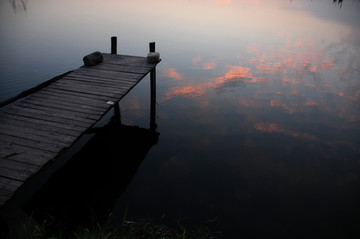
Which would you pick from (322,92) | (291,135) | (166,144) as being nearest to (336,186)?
(291,135)

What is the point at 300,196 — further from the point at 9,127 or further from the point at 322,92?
the point at 322,92

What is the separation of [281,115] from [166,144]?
6.69m

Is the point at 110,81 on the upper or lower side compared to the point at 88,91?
upper

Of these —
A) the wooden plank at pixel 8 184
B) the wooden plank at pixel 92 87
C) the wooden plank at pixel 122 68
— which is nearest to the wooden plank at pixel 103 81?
the wooden plank at pixel 92 87

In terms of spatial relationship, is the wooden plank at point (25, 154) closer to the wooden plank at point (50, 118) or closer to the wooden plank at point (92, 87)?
the wooden plank at point (50, 118)

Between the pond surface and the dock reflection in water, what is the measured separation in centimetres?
44

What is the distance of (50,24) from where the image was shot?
1122 inches

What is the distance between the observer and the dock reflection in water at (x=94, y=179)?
6945mm

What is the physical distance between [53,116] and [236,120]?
8.78m

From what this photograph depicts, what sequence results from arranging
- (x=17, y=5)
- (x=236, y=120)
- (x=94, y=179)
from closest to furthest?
(x=94, y=179) → (x=236, y=120) → (x=17, y=5)

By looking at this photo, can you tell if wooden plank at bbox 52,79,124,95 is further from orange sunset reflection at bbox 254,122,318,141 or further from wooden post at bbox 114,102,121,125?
orange sunset reflection at bbox 254,122,318,141

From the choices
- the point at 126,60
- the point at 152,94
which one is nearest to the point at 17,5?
the point at 126,60

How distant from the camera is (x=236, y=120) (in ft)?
42.5

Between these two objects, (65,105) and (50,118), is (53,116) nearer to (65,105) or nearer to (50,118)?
(50,118)
